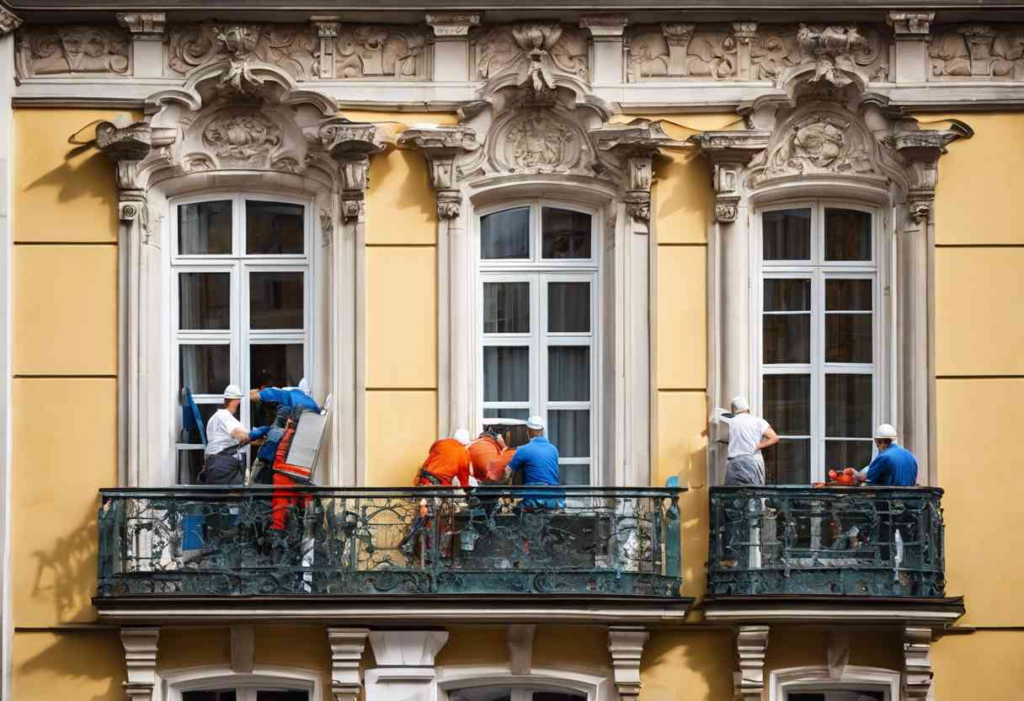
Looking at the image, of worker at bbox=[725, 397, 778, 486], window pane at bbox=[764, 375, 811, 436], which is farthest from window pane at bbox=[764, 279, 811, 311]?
worker at bbox=[725, 397, 778, 486]

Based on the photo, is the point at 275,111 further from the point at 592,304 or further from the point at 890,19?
the point at 890,19

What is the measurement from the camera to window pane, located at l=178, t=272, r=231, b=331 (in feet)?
63.4

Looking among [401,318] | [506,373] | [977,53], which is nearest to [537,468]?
[506,373]

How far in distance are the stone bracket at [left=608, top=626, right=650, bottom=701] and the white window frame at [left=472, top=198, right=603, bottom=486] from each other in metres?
1.64

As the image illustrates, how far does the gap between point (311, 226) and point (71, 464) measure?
290 cm

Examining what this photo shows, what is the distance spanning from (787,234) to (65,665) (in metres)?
7.20

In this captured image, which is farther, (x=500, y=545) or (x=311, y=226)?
(x=311, y=226)

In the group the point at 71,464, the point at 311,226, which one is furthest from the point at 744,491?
the point at 71,464

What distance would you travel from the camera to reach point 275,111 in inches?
752

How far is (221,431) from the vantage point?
1878cm

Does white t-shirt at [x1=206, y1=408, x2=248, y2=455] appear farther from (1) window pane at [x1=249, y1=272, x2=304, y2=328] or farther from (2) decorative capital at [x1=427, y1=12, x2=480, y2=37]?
(2) decorative capital at [x1=427, y1=12, x2=480, y2=37]

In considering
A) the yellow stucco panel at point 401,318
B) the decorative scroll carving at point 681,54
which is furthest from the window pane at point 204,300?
the decorative scroll carving at point 681,54

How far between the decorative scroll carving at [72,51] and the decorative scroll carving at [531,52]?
3.11m

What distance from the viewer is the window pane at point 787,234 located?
1927 cm
